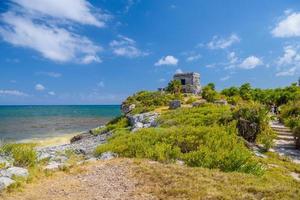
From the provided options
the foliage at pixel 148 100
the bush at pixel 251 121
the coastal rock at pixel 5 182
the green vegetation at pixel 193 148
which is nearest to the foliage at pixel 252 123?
the bush at pixel 251 121

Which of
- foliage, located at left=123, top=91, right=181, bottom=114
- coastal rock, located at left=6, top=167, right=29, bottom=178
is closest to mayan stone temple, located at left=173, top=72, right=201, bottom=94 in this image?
foliage, located at left=123, top=91, right=181, bottom=114

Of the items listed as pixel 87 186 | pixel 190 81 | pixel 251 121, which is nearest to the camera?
pixel 87 186

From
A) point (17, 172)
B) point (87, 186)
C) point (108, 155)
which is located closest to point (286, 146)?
point (108, 155)

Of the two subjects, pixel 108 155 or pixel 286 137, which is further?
pixel 286 137

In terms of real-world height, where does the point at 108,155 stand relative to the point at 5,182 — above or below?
above

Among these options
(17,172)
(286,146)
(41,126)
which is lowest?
(41,126)

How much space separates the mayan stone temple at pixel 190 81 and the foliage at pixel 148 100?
1527 cm

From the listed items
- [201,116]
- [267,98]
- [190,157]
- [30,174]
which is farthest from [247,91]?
[30,174]

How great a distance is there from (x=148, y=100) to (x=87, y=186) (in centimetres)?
3418

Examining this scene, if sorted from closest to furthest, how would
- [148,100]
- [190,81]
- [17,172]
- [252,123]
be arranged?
[17,172] → [252,123] → [148,100] → [190,81]

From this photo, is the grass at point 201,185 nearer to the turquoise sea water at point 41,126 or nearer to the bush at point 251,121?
the bush at point 251,121

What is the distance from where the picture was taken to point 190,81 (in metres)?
67.1

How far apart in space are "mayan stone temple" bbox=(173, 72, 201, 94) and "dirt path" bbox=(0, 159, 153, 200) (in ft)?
178

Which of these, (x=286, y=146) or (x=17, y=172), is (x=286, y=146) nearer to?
(x=286, y=146)
